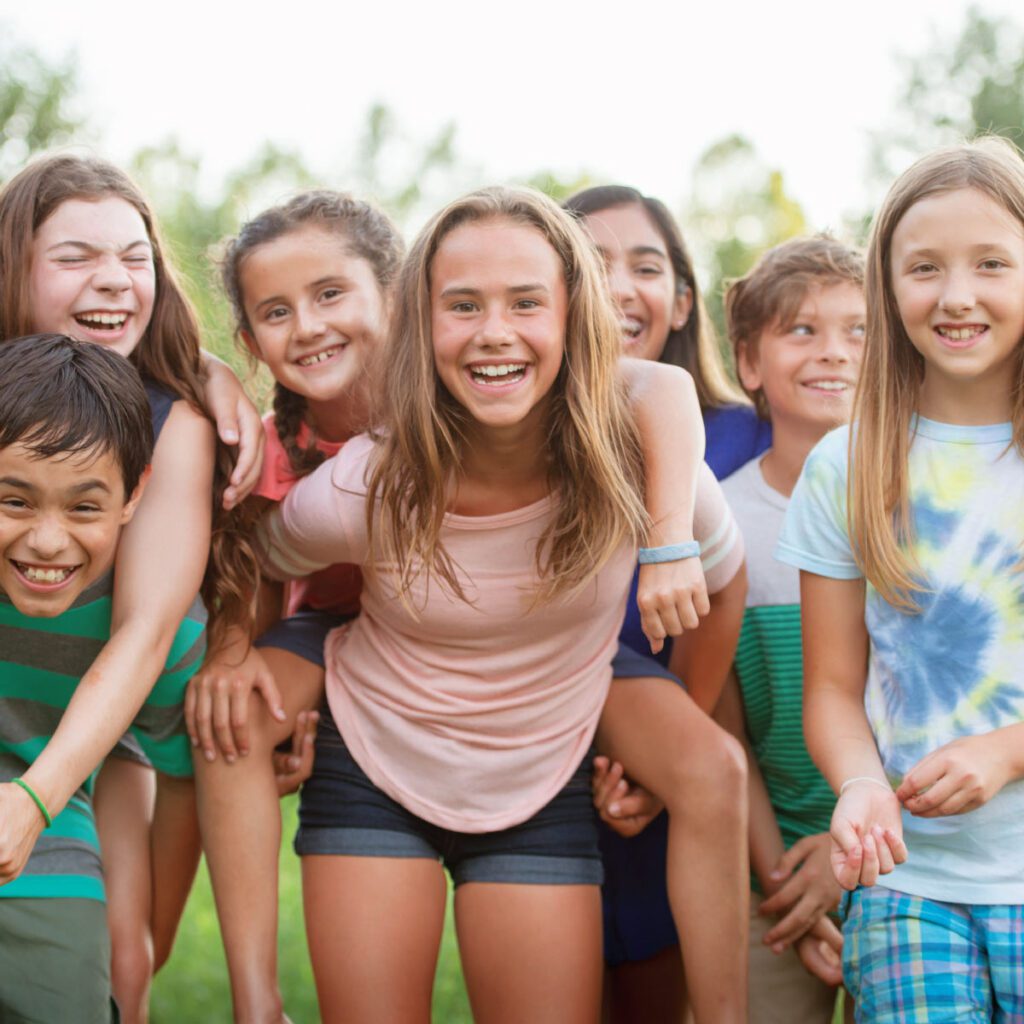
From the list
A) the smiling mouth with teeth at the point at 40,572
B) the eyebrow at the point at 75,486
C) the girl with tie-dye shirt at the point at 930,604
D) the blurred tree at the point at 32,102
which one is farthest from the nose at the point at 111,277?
the blurred tree at the point at 32,102

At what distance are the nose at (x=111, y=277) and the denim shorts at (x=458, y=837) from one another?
3.53 ft

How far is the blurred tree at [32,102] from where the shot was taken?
21453 mm

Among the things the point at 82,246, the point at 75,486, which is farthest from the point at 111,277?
the point at 75,486

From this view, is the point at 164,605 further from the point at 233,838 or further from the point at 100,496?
the point at 233,838

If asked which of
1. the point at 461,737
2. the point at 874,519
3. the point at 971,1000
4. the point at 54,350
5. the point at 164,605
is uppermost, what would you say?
the point at 54,350

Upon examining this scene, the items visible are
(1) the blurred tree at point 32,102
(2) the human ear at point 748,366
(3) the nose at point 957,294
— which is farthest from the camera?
(1) the blurred tree at point 32,102

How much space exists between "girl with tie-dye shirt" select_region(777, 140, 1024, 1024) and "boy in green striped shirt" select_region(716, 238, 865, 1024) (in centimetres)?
66

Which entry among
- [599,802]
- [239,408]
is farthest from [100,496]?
[599,802]

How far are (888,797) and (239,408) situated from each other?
61.9 inches

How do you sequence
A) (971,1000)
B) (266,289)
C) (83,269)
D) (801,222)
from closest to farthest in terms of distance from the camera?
(971,1000), (83,269), (266,289), (801,222)

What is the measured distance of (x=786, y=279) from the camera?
3555mm

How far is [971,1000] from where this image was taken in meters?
2.28

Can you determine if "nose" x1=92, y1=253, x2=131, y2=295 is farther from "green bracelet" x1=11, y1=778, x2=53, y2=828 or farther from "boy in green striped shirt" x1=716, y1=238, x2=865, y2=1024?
"boy in green striped shirt" x1=716, y1=238, x2=865, y2=1024

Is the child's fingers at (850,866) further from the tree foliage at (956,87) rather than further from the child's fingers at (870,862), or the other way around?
the tree foliage at (956,87)
